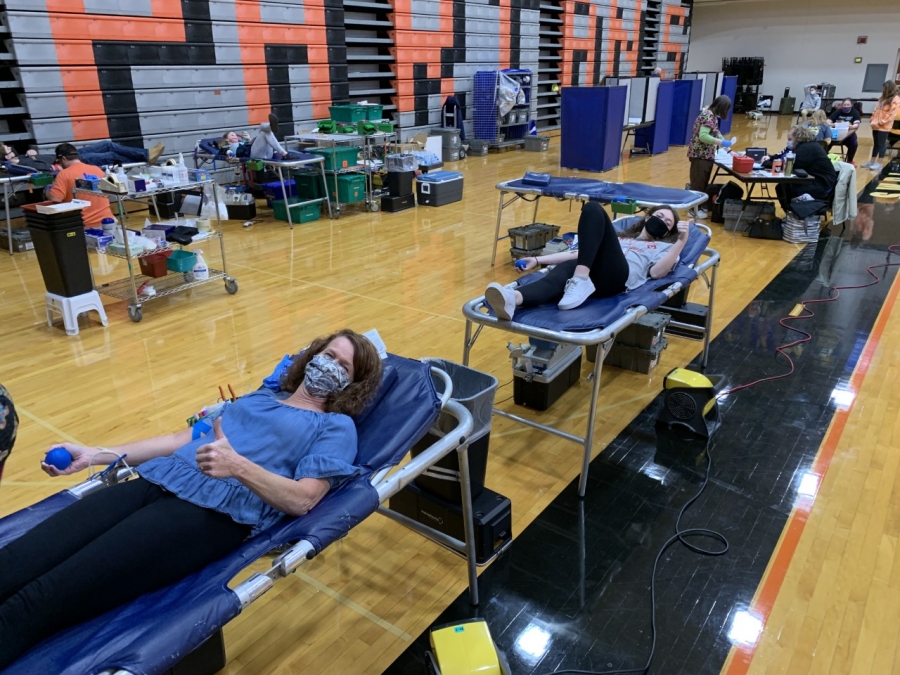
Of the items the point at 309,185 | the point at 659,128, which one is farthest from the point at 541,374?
the point at 659,128

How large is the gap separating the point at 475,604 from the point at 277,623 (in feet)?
2.17

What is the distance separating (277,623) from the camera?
2125 millimetres

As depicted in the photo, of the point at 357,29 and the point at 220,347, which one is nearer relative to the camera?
the point at 220,347

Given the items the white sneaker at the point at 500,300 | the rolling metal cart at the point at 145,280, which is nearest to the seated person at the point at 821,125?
the white sneaker at the point at 500,300

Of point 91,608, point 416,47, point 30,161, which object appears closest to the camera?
point 91,608

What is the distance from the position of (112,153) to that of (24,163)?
3.14ft

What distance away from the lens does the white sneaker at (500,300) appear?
Result: 2.78 metres

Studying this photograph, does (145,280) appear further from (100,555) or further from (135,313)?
(100,555)

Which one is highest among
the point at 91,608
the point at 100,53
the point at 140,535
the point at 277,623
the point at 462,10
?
the point at 462,10

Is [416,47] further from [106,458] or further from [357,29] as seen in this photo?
[106,458]

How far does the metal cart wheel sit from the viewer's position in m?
4.54

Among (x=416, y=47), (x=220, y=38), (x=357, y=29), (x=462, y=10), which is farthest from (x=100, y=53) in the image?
(x=462, y=10)

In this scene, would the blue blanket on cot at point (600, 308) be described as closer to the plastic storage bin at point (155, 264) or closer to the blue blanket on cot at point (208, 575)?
the blue blanket on cot at point (208, 575)

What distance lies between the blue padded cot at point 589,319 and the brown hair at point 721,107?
13.8ft
